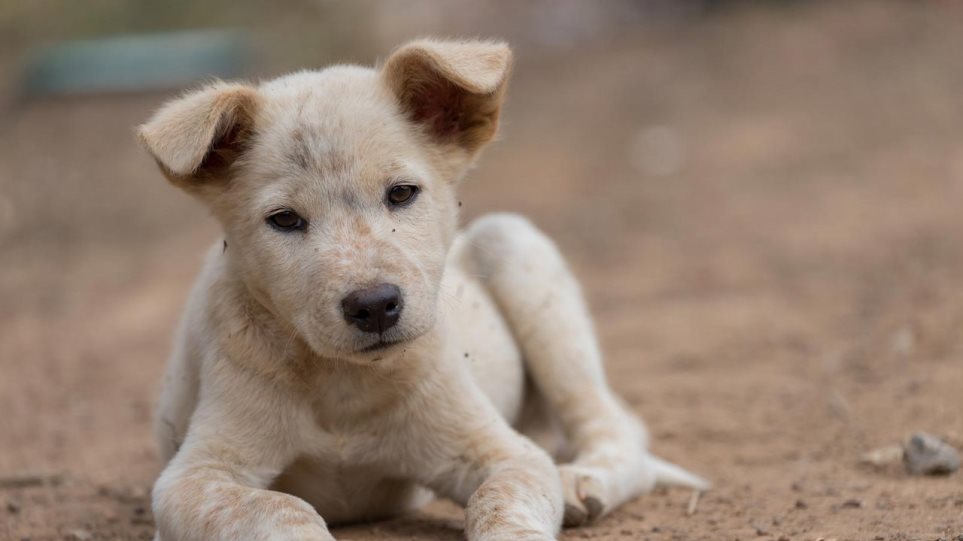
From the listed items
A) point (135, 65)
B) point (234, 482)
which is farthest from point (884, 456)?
point (135, 65)

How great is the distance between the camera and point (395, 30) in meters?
18.8

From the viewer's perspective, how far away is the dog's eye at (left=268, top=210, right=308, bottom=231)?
4527mm

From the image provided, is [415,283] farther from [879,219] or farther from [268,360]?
[879,219]

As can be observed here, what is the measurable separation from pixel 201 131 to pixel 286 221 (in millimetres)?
434

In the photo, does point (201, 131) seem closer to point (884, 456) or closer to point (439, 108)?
point (439, 108)

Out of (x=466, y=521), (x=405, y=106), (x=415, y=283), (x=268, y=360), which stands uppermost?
(x=405, y=106)

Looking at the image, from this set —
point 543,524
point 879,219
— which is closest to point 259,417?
point 543,524

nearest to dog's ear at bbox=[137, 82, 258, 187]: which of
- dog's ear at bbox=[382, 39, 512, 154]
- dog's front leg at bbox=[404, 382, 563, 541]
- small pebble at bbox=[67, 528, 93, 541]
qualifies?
dog's ear at bbox=[382, 39, 512, 154]

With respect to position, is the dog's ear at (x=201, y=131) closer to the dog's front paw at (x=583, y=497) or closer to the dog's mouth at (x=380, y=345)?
the dog's mouth at (x=380, y=345)

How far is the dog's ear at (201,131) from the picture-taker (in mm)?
4387

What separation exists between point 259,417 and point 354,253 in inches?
32.0

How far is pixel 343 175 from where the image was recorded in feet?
14.7

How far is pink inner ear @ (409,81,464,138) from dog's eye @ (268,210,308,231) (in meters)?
0.70

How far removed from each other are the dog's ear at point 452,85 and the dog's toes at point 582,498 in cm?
142
